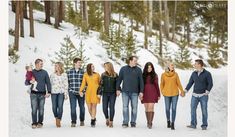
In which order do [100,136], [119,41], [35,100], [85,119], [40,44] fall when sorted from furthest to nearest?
[119,41] < [40,44] < [85,119] < [35,100] < [100,136]

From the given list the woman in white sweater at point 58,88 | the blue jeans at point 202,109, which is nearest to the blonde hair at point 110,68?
the woman in white sweater at point 58,88

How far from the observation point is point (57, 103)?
10383mm

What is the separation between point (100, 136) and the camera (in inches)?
360

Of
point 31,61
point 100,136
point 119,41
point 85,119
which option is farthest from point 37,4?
point 100,136

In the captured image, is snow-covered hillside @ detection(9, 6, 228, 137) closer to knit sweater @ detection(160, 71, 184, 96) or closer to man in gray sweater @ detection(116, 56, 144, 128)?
man in gray sweater @ detection(116, 56, 144, 128)

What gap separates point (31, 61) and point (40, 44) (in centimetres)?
431

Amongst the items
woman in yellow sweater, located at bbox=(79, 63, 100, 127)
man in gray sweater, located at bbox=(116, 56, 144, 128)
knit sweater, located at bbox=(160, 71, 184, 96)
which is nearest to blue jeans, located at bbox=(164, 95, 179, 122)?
knit sweater, located at bbox=(160, 71, 184, 96)

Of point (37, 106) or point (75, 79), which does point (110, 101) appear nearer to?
point (75, 79)

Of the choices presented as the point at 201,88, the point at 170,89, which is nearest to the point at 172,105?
the point at 170,89

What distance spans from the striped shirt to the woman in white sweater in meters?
0.16

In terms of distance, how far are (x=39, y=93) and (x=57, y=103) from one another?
53 centimetres

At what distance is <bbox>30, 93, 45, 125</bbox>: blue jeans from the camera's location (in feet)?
32.8

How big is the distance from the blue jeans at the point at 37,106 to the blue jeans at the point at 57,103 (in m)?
0.30

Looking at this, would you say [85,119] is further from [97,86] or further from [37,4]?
[37,4]
